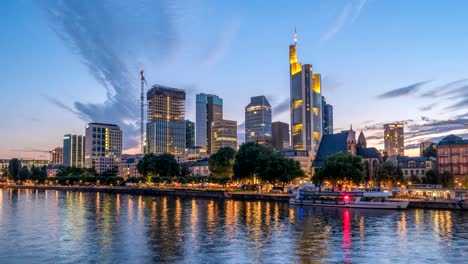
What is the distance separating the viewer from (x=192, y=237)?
63094 mm

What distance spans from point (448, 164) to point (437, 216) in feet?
257

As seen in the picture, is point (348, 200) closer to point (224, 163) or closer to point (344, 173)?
point (344, 173)

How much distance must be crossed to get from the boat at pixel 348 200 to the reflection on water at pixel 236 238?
49.3 ft

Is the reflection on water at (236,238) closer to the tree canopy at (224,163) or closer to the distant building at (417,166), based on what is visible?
the distant building at (417,166)

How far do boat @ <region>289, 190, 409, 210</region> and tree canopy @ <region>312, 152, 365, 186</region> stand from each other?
9562 mm

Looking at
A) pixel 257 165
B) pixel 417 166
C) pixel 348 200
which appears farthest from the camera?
pixel 417 166

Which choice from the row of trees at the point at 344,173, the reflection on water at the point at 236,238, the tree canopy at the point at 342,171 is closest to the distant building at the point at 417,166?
the row of trees at the point at 344,173

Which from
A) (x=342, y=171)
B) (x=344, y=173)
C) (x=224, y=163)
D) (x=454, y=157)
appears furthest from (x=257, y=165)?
(x=454, y=157)

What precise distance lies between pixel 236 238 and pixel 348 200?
60861mm

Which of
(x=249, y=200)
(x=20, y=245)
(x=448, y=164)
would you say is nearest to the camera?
(x=20, y=245)

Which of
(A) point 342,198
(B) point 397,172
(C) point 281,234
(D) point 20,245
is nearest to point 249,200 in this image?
(A) point 342,198

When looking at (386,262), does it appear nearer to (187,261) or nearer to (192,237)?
(187,261)

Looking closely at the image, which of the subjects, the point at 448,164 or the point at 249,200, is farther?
the point at 448,164

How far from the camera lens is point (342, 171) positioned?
13300 centimetres
